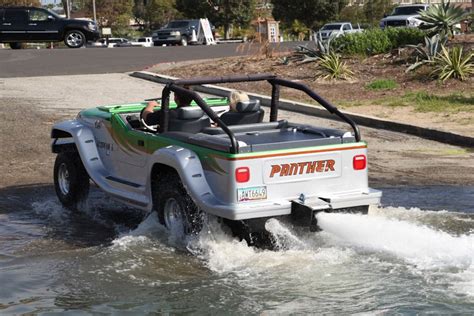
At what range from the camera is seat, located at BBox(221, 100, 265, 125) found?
847 cm

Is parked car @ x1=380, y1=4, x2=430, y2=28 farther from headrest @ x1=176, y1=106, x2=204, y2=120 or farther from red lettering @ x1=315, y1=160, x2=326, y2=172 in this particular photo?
red lettering @ x1=315, y1=160, x2=326, y2=172

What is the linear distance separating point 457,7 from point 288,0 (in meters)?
45.5

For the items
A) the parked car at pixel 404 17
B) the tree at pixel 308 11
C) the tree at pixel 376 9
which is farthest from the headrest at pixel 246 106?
the tree at pixel 376 9

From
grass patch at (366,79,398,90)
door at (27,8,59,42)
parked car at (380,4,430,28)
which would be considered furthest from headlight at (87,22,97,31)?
grass patch at (366,79,398,90)

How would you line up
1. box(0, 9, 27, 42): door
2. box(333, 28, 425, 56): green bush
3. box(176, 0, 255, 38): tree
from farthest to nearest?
box(176, 0, 255, 38): tree < box(0, 9, 27, 42): door < box(333, 28, 425, 56): green bush

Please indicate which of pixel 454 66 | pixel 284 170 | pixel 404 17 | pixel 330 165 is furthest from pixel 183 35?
pixel 284 170

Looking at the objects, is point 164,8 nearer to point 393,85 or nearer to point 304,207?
point 393,85

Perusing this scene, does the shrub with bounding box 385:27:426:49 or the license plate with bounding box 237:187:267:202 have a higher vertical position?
the shrub with bounding box 385:27:426:49

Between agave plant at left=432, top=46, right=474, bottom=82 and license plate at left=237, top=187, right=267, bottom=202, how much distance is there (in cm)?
1217

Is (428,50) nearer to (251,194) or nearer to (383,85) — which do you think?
(383,85)

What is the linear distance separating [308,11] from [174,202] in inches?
2364

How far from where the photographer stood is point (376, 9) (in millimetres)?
76125

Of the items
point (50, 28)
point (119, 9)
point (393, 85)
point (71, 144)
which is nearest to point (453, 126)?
point (393, 85)

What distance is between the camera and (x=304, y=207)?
24.1 ft
